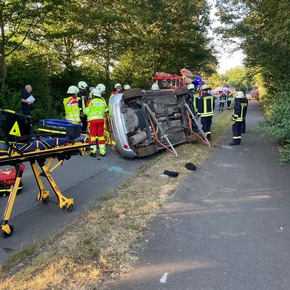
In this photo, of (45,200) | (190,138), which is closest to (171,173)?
(45,200)

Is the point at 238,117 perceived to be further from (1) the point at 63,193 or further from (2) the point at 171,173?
(1) the point at 63,193

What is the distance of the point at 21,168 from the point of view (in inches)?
151

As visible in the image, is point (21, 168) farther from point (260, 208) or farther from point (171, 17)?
point (171, 17)

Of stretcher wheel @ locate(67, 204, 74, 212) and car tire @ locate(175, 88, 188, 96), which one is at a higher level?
car tire @ locate(175, 88, 188, 96)

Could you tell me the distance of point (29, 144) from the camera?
385 centimetres

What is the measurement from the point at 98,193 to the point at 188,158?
2922 mm

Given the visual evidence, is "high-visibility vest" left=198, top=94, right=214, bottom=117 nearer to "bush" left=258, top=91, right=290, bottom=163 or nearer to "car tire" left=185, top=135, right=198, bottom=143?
"car tire" left=185, top=135, right=198, bottom=143

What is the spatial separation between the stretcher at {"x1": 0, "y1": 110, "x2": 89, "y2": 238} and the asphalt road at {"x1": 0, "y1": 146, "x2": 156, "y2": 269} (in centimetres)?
19

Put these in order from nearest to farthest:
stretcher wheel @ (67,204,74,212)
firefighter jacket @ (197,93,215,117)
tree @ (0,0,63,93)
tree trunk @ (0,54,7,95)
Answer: stretcher wheel @ (67,204,74,212) → tree @ (0,0,63,93) → firefighter jacket @ (197,93,215,117) → tree trunk @ (0,54,7,95)

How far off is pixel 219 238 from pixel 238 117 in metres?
6.70

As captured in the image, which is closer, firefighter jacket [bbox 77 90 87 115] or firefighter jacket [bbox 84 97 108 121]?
firefighter jacket [bbox 84 97 108 121]

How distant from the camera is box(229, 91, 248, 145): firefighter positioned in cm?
967

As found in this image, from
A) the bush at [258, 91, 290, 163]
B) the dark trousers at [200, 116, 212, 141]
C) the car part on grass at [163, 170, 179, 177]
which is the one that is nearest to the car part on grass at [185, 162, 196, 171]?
the car part on grass at [163, 170, 179, 177]

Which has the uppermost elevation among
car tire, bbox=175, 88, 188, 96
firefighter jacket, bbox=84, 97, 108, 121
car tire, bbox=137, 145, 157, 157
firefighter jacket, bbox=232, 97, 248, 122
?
car tire, bbox=175, 88, 188, 96
